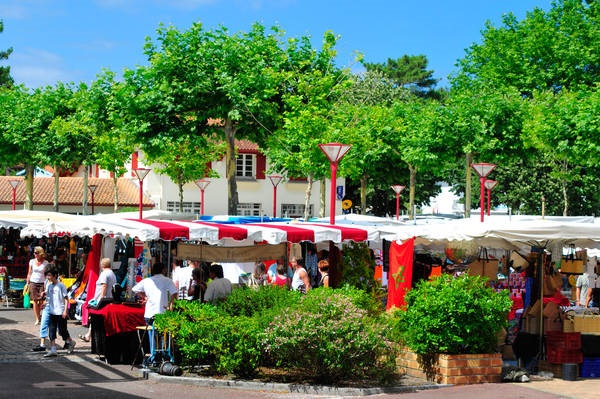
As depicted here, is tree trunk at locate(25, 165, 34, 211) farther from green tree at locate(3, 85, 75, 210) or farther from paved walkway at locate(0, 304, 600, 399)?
paved walkway at locate(0, 304, 600, 399)

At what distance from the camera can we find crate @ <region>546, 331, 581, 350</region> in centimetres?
1350

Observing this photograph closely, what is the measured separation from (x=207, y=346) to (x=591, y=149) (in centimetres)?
2242

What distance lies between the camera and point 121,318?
1405 centimetres

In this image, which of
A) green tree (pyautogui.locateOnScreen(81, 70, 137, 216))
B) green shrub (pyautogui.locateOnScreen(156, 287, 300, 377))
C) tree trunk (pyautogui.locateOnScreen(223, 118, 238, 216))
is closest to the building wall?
green tree (pyautogui.locateOnScreen(81, 70, 137, 216))

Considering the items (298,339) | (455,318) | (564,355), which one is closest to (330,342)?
(298,339)

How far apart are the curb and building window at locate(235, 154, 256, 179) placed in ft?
140

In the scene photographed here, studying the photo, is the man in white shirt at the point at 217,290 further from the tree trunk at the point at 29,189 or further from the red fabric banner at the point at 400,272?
the tree trunk at the point at 29,189

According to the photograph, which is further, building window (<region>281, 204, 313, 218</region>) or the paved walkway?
building window (<region>281, 204, 313, 218</region>)

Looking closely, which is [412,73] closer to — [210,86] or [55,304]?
[210,86]

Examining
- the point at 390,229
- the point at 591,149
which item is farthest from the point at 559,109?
the point at 390,229

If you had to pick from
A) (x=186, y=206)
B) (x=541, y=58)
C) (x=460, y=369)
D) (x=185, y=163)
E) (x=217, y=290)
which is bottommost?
(x=460, y=369)

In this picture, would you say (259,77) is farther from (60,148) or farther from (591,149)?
(60,148)

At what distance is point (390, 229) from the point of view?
625 inches

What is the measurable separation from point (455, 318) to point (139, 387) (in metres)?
4.57
